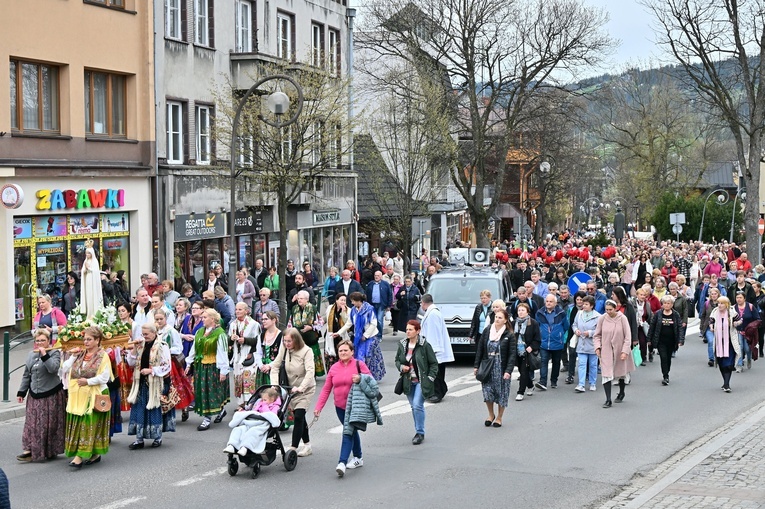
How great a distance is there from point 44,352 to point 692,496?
692 centimetres

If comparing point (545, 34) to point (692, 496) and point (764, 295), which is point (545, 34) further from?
point (692, 496)

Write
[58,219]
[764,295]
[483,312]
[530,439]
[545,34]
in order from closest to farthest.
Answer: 1. [530,439]
2. [483,312]
3. [764,295]
4. [58,219]
5. [545,34]

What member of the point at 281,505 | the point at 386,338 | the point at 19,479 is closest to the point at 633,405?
the point at 281,505

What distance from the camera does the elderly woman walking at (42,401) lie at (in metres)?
12.6

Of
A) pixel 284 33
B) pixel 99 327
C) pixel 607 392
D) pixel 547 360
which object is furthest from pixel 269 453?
pixel 284 33

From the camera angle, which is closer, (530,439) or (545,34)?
(530,439)

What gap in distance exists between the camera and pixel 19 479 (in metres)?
11.8

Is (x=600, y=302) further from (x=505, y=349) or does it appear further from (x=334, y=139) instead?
(x=334, y=139)

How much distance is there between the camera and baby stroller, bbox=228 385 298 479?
465 inches

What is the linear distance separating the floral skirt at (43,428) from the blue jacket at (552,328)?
8.41 meters

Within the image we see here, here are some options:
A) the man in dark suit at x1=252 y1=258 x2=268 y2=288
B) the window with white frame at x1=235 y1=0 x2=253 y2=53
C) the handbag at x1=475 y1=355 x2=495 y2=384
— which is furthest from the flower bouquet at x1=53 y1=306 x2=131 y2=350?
the window with white frame at x1=235 y1=0 x2=253 y2=53

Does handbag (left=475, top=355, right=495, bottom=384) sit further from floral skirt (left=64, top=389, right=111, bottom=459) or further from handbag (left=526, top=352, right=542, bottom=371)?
floral skirt (left=64, top=389, right=111, bottom=459)

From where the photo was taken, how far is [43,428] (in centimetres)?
1266

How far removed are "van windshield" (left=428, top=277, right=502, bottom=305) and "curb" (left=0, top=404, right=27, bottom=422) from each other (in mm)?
8775
